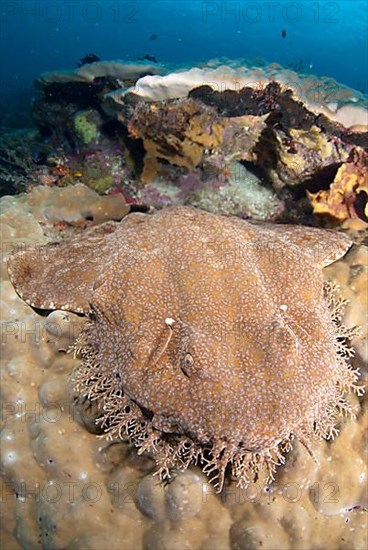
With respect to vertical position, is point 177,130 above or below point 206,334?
above

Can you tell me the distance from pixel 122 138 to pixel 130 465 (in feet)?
15.6

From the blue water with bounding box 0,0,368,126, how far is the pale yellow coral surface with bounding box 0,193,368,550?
2425 inches

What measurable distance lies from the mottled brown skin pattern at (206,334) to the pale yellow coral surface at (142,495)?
0.17 m

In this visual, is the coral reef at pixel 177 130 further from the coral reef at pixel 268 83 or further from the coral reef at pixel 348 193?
the coral reef at pixel 348 193

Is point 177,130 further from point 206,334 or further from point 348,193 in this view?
point 206,334

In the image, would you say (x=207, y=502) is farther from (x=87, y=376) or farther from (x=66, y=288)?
(x=66, y=288)

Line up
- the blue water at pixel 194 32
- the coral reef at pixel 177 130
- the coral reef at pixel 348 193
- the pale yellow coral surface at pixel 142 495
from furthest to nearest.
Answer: the blue water at pixel 194 32 → the coral reef at pixel 177 130 → the coral reef at pixel 348 193 → the pale yellow coral surface at pixel 142 495

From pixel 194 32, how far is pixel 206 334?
82740 millimetres

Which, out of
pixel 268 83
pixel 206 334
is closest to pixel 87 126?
pixel 268 83

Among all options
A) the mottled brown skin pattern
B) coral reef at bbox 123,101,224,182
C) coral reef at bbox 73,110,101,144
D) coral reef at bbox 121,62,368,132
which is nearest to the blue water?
coral reef at bbox 73,110,101,144

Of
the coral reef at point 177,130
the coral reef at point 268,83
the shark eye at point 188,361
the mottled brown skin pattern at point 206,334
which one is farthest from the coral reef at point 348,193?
the shark eye at point 188,361

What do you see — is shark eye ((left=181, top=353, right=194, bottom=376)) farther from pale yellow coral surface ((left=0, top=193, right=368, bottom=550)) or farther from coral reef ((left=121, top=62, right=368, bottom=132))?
coral reef ((left=121, top=62, right=368, bottom=132))

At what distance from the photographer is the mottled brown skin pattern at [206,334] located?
7.02 feet

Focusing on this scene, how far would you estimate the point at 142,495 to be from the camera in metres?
2.50
